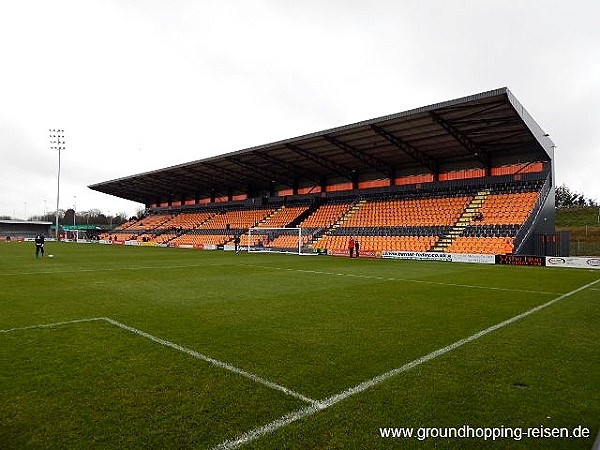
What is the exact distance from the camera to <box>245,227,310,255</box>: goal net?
39.7m

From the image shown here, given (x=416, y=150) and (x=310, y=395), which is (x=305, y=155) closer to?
(x=416, y=150)

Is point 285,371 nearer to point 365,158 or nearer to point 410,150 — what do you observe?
point 410,150

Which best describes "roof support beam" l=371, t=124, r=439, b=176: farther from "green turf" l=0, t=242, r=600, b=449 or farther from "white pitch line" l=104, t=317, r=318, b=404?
"white pitch line" l=104, t=317, r=318, b=404

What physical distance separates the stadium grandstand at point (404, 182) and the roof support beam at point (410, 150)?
0.36 feet

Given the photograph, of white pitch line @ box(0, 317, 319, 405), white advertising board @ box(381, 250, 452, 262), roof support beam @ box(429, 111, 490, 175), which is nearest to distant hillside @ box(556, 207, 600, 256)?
roof support beam @ box(429, 111, 490, 175)

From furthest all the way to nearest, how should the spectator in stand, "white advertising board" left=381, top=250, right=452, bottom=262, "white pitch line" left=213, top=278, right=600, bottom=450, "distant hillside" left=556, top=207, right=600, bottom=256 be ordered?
"distant hillside" left=556, top=207, right=600, bottom=256
the spectator in stand
"white advertising board" left=381, top=250, right=452, bottom=262
"white pitch line" left=213, top=278, right=600, bottom=450

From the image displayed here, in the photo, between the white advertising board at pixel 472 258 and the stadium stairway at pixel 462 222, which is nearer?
the white advertising board at pixel 472 258

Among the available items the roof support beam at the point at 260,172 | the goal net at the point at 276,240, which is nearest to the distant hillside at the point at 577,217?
the roof support beam at the point at 260,172

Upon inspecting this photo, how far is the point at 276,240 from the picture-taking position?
141 feet

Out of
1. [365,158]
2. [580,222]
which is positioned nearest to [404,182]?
[365,158]

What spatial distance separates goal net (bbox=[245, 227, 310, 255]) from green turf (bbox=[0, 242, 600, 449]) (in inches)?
1130

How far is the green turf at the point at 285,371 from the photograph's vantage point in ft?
11.0

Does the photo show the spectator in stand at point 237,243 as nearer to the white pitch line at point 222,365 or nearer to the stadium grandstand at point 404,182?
the stadium grandstand at point 404,182

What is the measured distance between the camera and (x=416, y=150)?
36531mm
